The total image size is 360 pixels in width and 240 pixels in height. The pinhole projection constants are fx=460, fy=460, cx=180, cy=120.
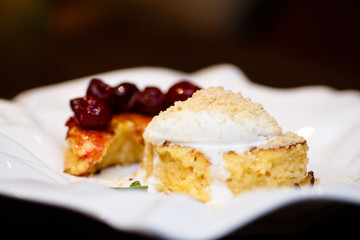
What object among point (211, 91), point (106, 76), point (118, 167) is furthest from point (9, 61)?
point (211, 91)

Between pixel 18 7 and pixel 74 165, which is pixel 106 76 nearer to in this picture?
pixel 74 165

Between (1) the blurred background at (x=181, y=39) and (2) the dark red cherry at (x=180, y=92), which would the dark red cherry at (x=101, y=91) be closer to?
(2) the dark red cherry at (x=180, y=92)

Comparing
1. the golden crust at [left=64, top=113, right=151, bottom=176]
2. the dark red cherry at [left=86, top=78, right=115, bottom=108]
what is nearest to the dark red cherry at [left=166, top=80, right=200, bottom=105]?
the golden crust at [left=64, top=113, right=151, bottom=176]

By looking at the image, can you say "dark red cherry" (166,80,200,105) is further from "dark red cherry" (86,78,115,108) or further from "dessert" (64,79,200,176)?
"dark red cherry" (86,78,115,108)

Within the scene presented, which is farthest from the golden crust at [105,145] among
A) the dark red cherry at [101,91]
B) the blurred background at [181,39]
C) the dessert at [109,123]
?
the blurred background at [181,39]

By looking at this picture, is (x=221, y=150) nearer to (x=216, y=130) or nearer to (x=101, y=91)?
(x=216, y=130)

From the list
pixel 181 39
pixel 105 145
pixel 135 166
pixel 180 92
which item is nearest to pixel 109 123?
pixel 105 145

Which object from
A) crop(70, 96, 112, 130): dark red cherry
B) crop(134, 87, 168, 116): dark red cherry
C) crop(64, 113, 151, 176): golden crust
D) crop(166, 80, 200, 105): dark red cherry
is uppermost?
crop(166, 80, 200, 105): dark red cherry
